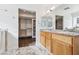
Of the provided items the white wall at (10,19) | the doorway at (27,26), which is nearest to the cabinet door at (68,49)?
the doorway at (27,26)

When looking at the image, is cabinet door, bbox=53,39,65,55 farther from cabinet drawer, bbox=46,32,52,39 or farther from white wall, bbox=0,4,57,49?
white wall, bbox=0,4,57,49

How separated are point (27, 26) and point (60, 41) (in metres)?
0.63

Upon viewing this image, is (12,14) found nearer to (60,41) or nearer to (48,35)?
(48,35)

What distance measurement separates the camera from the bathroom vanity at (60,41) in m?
1.67

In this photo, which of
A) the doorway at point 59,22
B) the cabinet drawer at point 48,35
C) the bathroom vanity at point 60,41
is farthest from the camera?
the cabinet drawer at point 48,35

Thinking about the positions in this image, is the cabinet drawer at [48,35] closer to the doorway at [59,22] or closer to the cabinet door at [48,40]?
the cabinet door at [48,40]

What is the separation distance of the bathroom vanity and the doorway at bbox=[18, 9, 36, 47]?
0.17 meters

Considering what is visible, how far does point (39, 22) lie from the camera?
196cm

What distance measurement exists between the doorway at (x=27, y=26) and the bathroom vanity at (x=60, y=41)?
0.17 meters

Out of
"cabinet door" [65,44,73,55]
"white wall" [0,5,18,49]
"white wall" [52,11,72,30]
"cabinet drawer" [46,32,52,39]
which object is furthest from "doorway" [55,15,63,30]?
"white wall" [0,5,18,49]

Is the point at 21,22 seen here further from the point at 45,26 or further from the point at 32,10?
the point at 45,26

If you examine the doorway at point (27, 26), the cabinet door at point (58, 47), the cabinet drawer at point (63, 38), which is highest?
the doorway at point (27, 26)
